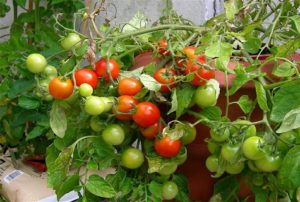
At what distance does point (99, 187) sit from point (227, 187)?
182 millimetres

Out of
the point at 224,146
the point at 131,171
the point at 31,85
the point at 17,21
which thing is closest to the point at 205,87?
the point at 224,146

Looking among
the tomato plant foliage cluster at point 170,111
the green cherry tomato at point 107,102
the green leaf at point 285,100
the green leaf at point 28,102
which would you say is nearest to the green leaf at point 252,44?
the tomato plant foliage cluster at point 170,111

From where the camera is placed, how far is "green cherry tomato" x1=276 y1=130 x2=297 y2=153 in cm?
59

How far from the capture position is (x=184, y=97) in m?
0.65

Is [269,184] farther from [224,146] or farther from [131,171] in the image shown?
[131,171]

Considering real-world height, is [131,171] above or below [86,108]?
below

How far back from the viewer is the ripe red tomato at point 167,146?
0.65m

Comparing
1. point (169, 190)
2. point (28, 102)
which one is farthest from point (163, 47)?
point (28, 102)

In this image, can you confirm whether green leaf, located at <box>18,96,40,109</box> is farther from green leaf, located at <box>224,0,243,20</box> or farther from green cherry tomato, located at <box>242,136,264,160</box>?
green cherry tomato, located at <box>242,136,264,160</box>

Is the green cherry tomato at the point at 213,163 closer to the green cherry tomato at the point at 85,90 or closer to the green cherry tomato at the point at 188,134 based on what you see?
the green cherry tomato at the point at 188,134

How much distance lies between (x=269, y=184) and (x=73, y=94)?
289 millimetres

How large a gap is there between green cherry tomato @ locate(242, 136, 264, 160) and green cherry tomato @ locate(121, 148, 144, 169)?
0.53 ft

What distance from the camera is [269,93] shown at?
65 cm

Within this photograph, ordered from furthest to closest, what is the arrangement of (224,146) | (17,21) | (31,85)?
(17,21) → (31,85) → (224,146)
